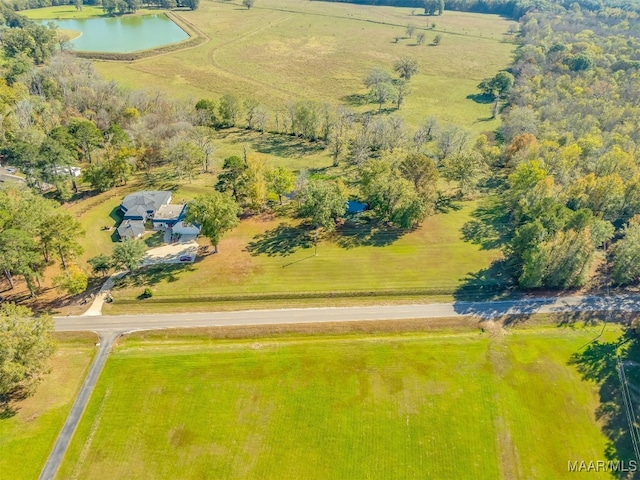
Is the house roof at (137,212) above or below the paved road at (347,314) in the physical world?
above

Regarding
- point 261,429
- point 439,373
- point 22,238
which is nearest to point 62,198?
point 22,238

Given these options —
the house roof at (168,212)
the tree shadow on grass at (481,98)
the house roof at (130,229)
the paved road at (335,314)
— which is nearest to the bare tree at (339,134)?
the house roof at (168,212)

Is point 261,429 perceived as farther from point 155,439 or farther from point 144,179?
point 144,179

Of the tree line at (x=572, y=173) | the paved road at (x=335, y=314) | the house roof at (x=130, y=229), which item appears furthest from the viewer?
the house roof at (x=130, y=229)

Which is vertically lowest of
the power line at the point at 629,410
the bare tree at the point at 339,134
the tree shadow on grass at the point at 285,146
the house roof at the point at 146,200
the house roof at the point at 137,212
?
the power line at the point at 629,410

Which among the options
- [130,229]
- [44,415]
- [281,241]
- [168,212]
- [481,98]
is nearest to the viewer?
[44,415]

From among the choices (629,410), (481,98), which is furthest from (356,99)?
(629,410)

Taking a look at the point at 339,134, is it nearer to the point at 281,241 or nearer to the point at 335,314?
the point at 281,241

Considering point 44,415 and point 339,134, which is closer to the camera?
point 44,415

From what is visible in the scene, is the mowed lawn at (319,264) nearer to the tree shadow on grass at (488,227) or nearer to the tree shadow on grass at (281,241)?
the tree shadow on grass at (281,241)
